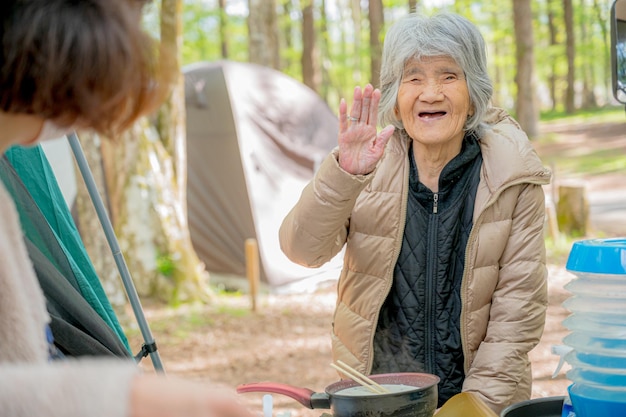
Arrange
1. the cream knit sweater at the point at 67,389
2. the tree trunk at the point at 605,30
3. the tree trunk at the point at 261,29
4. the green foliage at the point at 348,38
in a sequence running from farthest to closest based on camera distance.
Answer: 1. the green foliage at the point at 348,38
2. the tree trunk at the point at 261,29
3. the tree trunk at the point at 605,30
4. the cream knit sweater at the point at 67,389

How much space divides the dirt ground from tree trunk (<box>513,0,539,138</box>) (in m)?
10.2

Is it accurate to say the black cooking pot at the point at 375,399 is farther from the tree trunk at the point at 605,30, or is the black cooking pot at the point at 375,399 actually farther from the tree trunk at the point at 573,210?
the tree trunk at the point at 573,210

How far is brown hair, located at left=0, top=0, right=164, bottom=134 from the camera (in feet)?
2.76

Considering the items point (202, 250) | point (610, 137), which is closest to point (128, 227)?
point (202, 250)

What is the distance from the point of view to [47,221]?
6.49 feet

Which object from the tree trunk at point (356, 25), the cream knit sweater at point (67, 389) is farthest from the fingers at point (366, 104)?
the tree trunk at point (356, 25)

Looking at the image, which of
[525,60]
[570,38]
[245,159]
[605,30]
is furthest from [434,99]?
[570,38]

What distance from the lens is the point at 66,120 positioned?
90 cm

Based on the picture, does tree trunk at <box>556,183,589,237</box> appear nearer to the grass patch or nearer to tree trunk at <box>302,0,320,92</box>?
tree trunk at <box>302,0,320,92</box>

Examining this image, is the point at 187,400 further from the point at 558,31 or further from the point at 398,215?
the point at 558,31

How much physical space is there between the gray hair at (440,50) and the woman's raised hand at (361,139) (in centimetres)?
26

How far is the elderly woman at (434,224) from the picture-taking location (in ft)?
6.59

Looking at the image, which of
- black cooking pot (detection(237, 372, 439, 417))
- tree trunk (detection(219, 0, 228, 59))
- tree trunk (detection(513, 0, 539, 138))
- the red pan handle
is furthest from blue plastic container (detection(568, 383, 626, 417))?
tree trunk (detection(219, 0, 228, 59))

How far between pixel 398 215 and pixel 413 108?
1.01 ft
